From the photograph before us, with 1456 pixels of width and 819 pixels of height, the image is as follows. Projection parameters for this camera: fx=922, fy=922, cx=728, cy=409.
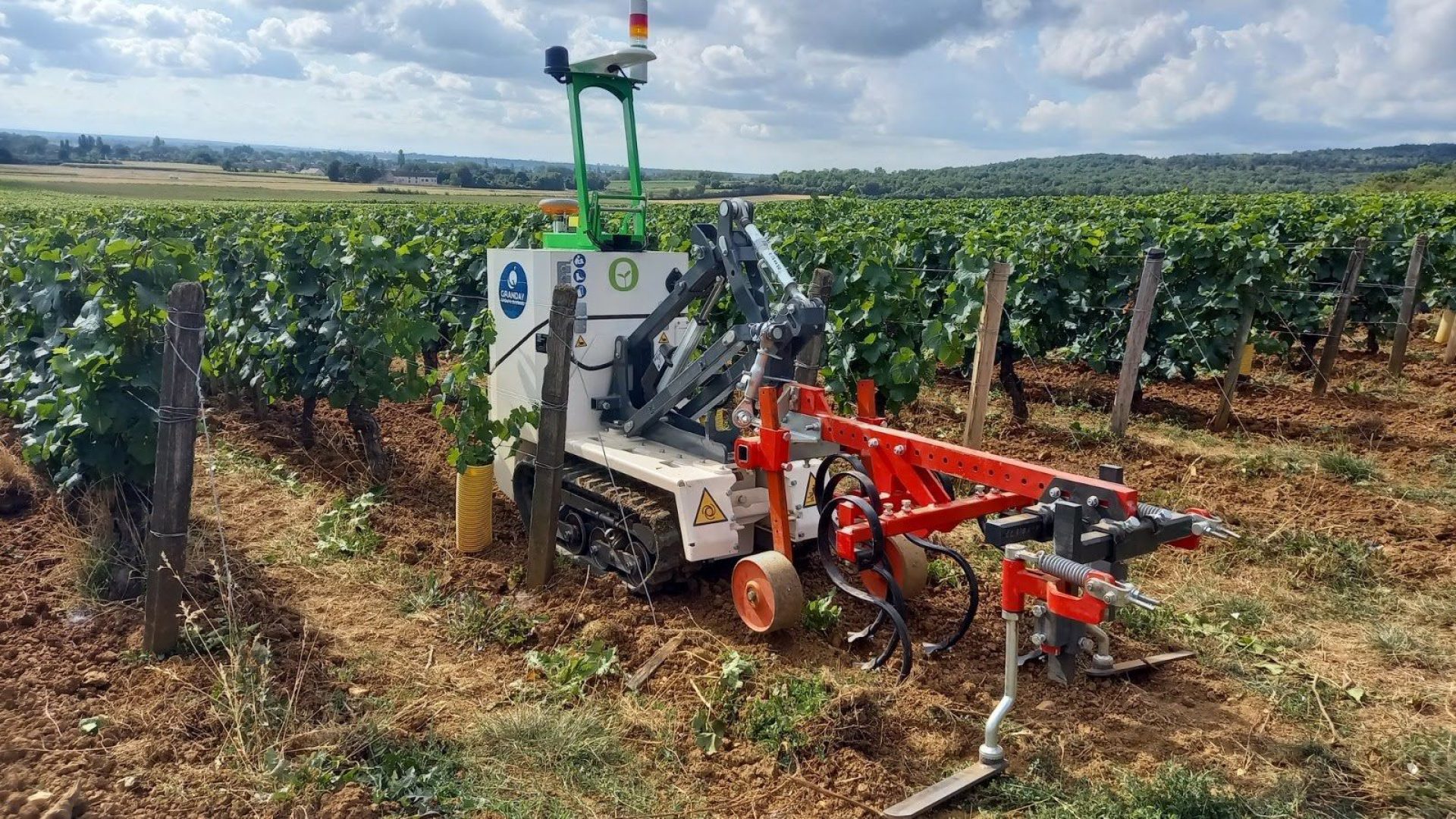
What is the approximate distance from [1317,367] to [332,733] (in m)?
11.3

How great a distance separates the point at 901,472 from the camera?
439 centimetres

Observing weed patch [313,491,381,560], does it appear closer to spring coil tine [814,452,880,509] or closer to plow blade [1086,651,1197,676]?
spring coil tine [814,452,880,509]

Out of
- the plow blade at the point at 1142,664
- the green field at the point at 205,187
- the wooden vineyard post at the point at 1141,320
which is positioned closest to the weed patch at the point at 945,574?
the plow blade at the point at 1142,664

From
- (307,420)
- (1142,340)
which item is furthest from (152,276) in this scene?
(1142,340)

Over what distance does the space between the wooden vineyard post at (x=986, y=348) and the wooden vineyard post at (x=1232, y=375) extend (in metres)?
3.35

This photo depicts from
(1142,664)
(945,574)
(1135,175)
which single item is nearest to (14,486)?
(945,574)

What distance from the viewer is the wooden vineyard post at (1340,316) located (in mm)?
10398

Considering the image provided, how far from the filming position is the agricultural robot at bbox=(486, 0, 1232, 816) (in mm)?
3578

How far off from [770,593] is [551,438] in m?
1.69

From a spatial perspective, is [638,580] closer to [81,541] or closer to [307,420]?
[81,541]

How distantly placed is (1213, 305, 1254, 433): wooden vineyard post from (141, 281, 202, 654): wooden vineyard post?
30.2 ft

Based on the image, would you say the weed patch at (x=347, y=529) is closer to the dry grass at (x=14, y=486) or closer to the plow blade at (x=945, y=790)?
the dry grass at (x=14, y=486)

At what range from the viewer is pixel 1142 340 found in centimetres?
847

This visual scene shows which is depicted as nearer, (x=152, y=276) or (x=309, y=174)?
(x=152, y=276)
